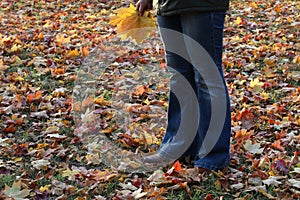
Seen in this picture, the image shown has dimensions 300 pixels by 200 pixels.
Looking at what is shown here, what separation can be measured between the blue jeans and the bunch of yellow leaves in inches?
9.8

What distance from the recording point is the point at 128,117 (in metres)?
3.82

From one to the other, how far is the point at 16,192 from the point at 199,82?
4.12 feet

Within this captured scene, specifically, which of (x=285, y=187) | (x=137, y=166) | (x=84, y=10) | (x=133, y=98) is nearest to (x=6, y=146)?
(x=137, y=166)

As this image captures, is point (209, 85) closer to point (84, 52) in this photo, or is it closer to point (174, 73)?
point (174, 73)

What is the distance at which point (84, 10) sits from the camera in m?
7.95

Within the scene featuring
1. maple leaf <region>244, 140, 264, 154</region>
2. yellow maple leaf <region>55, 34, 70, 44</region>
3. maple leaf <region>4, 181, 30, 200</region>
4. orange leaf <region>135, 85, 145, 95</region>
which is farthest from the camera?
yellow maple leaf <region>55, 34, 70, 44</region>

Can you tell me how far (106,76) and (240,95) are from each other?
1448mm

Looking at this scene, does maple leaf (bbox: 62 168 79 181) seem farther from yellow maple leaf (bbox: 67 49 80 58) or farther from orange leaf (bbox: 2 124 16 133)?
yellow maple leaf (bbox: 67 49 80 58)

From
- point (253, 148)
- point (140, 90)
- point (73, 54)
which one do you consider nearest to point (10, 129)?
point (140, 90)

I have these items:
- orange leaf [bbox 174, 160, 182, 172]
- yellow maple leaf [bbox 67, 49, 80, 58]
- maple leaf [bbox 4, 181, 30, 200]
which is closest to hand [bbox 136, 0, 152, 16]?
orange leaf [bbox 174, 160, 182, 172]

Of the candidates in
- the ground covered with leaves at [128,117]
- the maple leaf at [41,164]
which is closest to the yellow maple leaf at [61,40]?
the ground covered with leaves at [128,117]

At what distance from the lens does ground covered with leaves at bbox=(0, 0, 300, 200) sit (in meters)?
2.75

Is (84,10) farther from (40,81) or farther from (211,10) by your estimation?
(211,10)

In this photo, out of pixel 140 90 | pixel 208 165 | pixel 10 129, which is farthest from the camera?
pixel 140 90
